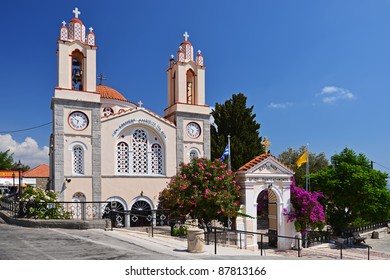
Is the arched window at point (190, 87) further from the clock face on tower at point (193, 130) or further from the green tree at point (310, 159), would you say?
the green tree at point (310, 159)

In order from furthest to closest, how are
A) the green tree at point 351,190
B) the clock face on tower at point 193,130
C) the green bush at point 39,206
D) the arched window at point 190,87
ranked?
the arched window at point 190,87 → the clock face on tower at point 193,130 → the green tree at point 351,190 → the green bush at point 39,206

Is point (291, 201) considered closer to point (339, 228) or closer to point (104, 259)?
point (339, 228)

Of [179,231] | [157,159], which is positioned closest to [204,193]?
[179,231]

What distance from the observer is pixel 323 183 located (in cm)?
1823

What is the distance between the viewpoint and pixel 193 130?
1948 cm

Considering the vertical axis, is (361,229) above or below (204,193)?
below

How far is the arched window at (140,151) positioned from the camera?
18.1m

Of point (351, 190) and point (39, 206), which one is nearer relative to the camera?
point (39, 206)

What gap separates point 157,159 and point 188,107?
2.86 metres

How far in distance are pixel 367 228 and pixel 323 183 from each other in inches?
225

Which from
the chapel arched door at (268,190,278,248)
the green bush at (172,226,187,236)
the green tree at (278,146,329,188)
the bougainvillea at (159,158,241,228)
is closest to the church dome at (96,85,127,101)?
the bougainvillea at (159,158,241,228)

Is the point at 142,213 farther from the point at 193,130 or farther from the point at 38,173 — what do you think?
the point at 38,173

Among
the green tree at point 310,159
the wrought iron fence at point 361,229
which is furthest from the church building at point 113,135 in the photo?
the green tree at point 310,159
